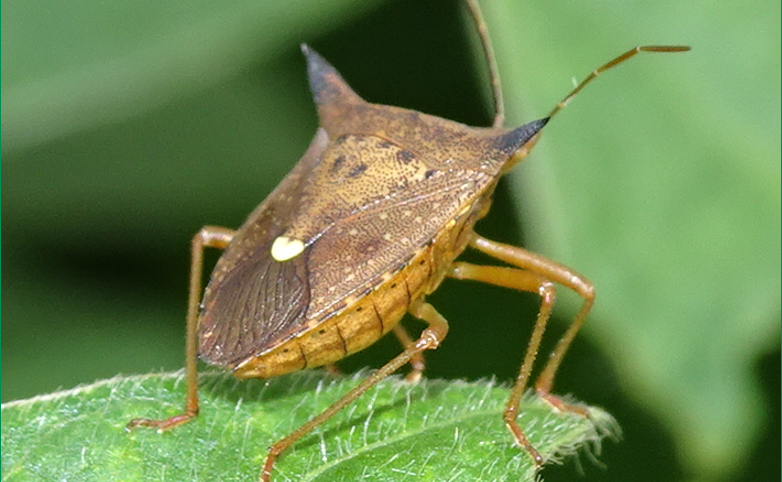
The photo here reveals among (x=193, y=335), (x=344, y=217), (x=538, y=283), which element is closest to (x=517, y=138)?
(x=538, y=283)

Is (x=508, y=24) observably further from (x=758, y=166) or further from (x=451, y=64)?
(x=758, y=166)

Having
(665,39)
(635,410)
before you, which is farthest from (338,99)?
(635,410)

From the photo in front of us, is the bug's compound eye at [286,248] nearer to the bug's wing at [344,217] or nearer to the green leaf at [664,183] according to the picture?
the bug's wing at [344,217]

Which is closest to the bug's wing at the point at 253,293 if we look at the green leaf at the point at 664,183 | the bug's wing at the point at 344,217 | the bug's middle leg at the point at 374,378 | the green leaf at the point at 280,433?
the bug's wing at the point at 344,217

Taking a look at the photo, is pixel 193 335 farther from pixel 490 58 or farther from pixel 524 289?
pixel 490 58

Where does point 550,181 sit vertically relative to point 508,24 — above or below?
below

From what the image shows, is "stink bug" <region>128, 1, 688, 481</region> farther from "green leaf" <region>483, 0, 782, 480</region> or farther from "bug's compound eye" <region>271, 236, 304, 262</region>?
"green leaf" <region>483, 0, 782, 480</region>
